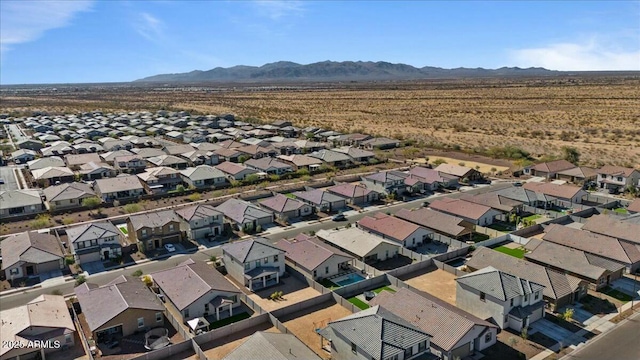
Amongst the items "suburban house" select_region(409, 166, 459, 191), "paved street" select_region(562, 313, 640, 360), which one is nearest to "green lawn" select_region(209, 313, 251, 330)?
"paved street" select_region(562, 313, 640, 360)

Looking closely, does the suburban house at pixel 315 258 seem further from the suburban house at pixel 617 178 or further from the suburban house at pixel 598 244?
the suburban house at pixel 617 178

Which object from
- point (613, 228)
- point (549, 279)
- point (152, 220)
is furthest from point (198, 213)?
point (613, 228)

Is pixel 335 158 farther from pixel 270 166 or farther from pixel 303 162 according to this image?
A: pixel 270 166

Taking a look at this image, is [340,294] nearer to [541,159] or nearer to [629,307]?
[629,307]

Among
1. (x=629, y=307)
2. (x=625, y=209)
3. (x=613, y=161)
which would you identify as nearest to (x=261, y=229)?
(x=629, y=307)

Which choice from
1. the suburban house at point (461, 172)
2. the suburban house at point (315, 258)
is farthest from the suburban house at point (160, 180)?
the suburban house at point (461, 172)

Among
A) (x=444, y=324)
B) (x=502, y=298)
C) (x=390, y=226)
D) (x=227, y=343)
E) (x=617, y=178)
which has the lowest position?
(x=227, y=343)

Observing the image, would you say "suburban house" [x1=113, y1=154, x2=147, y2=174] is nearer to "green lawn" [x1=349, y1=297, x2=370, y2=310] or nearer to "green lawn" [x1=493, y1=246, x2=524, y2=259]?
"green lawn" [x1=349, y1=297, x2=370, y2=310]
